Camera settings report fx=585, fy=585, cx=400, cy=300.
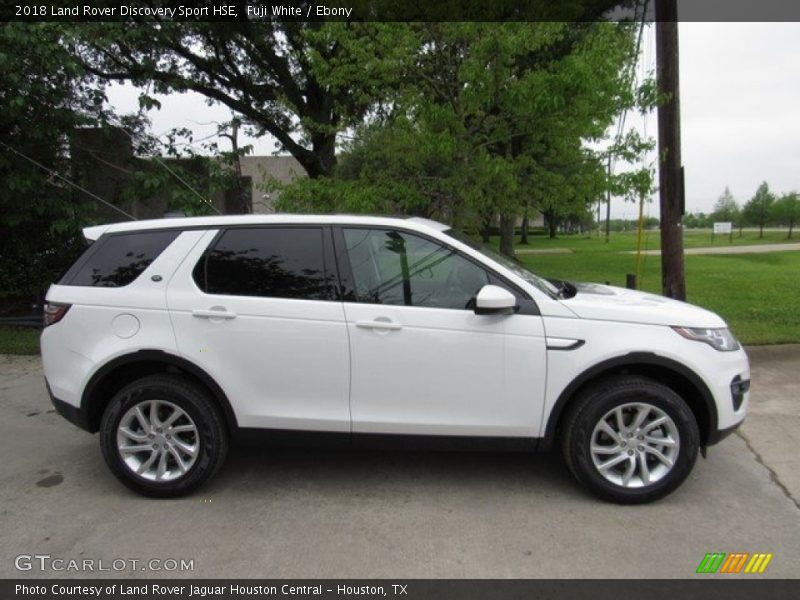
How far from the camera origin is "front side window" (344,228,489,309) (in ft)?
11.5

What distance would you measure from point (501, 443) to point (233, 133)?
7534 mm

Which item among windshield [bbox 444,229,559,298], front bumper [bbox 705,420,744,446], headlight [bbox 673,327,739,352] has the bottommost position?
front bumper [bbox 705,420,744,446]

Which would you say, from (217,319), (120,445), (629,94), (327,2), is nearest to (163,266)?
(217,319)

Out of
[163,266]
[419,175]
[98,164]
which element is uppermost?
[98,164]

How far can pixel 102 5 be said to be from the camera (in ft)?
25.1

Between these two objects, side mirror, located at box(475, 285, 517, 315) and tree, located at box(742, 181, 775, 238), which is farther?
tree, located at box(742, 181, 775, 238)

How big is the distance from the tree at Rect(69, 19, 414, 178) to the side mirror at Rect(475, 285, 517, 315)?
152 inches

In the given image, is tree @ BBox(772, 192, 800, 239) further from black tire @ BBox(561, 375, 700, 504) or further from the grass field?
black tire @ BBox(561, 375, 700, 504)

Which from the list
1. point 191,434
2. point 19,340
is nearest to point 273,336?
point 191,434

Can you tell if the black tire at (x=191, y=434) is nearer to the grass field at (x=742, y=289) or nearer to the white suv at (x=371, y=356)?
the white suv at (x=371, y=356)

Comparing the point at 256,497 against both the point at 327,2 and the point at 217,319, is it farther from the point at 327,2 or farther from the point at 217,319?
the point at 327,2

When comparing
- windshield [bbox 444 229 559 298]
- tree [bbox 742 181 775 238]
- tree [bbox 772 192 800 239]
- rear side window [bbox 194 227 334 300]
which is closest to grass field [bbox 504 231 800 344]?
windshield [bbox 444 229 559 298]

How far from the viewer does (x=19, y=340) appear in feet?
26.1

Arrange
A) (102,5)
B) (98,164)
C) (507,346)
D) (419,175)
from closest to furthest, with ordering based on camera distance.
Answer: (507,346), (419,175), (102,5), (98,164)
